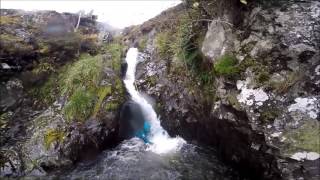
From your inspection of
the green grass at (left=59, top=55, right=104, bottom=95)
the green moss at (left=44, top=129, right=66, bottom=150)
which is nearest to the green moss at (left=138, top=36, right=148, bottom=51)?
the green grass at (left=59, top=55, right=104, bottom=95)

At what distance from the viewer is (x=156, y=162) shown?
31.0 ft

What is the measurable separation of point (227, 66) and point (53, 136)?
17.9 feet

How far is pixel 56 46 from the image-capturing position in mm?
14367

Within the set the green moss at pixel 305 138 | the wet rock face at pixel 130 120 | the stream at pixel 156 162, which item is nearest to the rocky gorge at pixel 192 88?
the green moss at pixel 305 138

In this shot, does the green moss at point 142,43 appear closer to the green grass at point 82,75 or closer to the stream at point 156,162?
the green grass at point 82,75

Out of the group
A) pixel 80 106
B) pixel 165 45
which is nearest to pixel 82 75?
pixel 80 106

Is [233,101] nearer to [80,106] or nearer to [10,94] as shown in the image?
[80,106]

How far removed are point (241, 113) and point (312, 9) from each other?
274 cm

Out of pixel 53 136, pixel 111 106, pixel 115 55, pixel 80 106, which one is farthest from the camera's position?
pixel 115 55

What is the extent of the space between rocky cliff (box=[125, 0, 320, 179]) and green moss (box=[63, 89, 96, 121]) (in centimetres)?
250

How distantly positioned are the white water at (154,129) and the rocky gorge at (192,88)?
0.23 m

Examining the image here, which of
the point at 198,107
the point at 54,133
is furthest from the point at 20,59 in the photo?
the point at 198,107

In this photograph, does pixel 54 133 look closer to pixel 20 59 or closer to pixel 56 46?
pixel 20 59

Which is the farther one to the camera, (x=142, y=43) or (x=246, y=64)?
(x=142, y=43)
